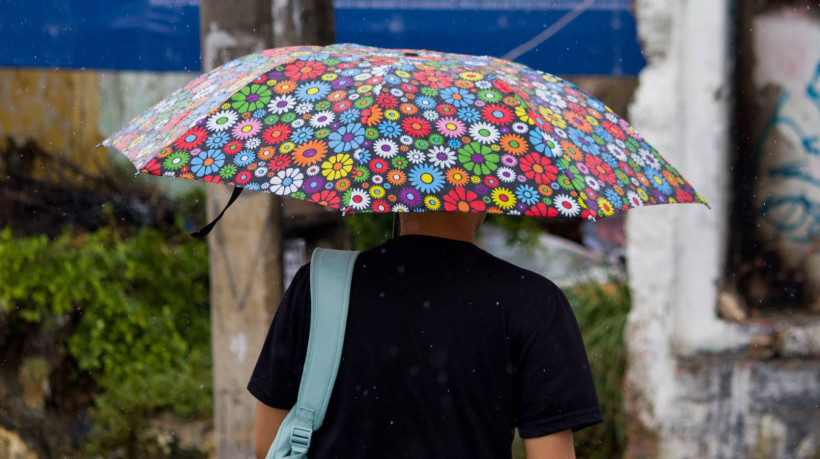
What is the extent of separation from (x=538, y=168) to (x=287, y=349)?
0.61 m

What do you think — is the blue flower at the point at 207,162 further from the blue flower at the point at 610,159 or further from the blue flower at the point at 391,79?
the blue flower at the point at 610,159

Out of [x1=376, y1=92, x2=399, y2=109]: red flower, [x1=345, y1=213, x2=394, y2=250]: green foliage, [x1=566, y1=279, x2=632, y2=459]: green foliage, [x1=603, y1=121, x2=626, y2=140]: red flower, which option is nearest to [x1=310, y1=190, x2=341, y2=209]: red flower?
[x1=376, y1=92, x2=399, y2=109]: red flower

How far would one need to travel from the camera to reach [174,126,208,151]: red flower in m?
1.73

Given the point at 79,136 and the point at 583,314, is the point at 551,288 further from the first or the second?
the point at 79,136

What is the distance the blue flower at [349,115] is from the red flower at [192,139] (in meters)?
0.28

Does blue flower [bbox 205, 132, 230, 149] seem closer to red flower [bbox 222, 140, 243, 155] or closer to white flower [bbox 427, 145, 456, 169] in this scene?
red flower [bbox 222, 140, 243, 155]

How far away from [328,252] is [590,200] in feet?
1.70

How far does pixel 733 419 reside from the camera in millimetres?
4527

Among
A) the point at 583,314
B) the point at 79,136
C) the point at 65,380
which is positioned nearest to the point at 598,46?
the point at 583,314

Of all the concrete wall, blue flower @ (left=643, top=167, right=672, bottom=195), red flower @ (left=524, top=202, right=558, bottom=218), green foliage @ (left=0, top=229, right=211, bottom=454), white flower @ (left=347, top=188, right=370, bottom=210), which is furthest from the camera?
green foliage @ (left=0, top=229, right=211, bottom=454)

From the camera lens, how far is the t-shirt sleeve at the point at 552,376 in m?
1.69

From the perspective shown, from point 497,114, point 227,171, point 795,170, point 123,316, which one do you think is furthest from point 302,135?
point 123,316

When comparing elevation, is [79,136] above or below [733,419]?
above

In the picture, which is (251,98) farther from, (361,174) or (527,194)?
(527,194)
